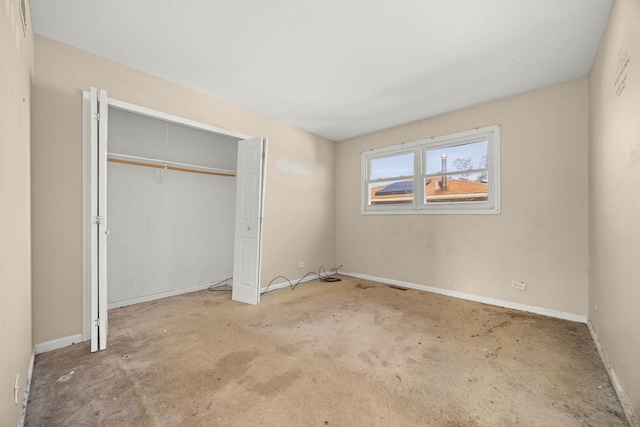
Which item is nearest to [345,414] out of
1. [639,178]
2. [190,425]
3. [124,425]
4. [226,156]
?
[190,425]

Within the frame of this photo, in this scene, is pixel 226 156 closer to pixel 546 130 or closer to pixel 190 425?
pixel 190 425

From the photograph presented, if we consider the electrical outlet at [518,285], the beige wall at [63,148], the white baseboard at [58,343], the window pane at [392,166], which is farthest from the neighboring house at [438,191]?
the white baseboard at [58,343]

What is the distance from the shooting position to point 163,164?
3727mm

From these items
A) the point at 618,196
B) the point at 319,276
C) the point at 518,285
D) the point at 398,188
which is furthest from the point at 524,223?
the point at 319,276

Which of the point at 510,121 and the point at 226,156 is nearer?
the point at 510,121

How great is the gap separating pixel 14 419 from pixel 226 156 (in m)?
3.77

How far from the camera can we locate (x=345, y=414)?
60.1 inches

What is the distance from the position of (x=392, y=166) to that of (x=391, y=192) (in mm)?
458

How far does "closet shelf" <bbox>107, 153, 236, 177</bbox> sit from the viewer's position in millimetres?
3342

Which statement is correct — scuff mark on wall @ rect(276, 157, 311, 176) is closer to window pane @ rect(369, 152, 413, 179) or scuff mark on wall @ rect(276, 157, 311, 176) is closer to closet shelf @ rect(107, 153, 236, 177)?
closet shelf @ rect(107, 153, 236, 177)

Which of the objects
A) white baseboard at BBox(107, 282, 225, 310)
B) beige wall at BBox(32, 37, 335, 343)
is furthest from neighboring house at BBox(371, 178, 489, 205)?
white baseboard at BBox(107, 282, 225, 310)

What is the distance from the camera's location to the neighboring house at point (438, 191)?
369 cm

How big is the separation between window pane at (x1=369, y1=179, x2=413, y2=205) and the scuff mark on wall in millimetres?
1265

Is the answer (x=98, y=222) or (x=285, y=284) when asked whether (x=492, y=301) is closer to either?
(x=285, y=284)
